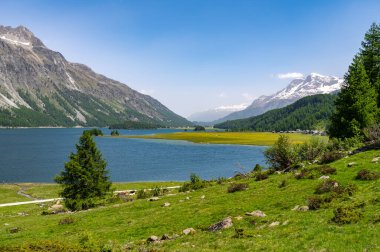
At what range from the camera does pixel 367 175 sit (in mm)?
28781

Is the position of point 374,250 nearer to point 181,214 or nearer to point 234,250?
point 234,250

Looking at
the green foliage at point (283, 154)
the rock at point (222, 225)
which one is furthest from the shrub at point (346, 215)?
the green foliage at point (283, 154)

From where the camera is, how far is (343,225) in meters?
19.2

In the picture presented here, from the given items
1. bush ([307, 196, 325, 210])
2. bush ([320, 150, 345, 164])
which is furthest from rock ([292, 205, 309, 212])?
→ bush ([320, 150, 345, 164])

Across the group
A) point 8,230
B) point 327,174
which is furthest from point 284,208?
point 8,230

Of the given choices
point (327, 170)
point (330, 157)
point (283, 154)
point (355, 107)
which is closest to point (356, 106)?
point (355, 107)

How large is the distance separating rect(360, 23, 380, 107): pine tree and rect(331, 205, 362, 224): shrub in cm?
5611

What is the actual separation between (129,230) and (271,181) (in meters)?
17.0

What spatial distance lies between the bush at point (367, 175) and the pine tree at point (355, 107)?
1206 inches

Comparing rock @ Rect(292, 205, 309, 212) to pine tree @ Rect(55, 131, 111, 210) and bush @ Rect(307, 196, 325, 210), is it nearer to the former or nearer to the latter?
bush @ Rect(307, 196, 325, 210)

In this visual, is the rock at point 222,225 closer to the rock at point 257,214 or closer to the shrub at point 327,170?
the rock at point 257,214

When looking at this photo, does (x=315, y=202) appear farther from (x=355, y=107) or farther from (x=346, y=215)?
(x=355, y=107)

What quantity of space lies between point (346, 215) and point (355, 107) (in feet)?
150

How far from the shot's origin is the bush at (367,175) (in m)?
28.3
